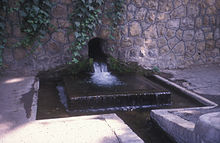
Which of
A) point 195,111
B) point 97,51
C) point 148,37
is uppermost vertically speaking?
point 148,37

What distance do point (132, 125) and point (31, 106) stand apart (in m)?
1.56

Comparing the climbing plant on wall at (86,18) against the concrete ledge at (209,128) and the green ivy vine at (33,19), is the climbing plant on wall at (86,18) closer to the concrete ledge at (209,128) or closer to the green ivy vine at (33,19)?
the green ivy vine at (33,19)

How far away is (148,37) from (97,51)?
4.88ft

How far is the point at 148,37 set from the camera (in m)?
5.95

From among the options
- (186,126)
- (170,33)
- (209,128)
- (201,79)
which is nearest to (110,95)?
(186,126)

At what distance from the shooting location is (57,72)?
550cm

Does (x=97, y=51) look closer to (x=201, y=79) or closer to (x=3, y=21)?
(x=3, y=21)

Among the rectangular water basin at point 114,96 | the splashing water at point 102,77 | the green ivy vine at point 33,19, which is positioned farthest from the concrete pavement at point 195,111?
the green ivy vine at point 33,19

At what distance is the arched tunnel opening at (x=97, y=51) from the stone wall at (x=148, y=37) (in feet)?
1.09

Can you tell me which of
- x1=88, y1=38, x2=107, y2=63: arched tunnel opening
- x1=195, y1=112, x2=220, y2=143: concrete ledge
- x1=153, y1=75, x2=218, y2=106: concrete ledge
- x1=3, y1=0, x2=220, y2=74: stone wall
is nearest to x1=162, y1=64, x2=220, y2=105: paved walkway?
x1=153, y1=75, x2=218, y2=106: concrete ledge

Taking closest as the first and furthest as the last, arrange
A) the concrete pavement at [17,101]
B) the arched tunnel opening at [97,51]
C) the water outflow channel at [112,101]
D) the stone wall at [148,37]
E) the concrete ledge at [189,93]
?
the concrete pavement at [17,101]
the water outflow channel at [112,101]
the concrete ledge at [189,93]
the stone wall at [148,37]
the arched tunnel opening at [97,51]

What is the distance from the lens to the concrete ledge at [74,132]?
242 centimetres

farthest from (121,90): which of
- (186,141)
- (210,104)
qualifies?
(186,141)

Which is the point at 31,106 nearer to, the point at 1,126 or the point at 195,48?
the point at 1,126
